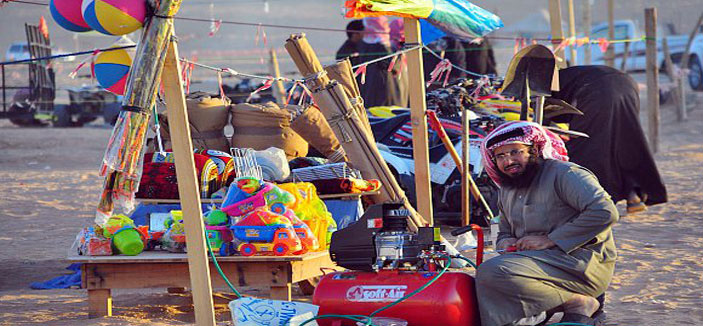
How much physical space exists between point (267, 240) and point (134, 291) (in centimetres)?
164

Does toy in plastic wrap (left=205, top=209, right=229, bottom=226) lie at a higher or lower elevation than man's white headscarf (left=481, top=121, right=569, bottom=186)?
lower

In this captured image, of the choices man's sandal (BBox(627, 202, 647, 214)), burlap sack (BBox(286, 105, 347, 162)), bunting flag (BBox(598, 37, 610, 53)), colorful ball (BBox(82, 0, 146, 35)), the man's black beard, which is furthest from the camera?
bunting flag (BBox(598, 37, 610, 53))

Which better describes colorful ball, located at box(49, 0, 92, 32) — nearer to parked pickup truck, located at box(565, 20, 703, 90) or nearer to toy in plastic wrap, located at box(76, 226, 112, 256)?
toy in plastic wrap, located at box(76, 226, 112, 256)

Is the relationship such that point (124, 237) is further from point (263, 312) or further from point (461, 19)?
point (461, 19)

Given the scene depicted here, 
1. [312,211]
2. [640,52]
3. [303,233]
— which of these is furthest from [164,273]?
[640,52]

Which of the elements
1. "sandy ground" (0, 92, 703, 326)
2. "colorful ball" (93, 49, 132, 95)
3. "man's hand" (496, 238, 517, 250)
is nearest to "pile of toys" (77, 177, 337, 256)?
"sandy ground" (0, 92, 703, 326)

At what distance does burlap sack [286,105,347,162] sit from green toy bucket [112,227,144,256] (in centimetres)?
240

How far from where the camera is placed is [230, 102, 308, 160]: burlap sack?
8.08m

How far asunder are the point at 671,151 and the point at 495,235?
1159 centimetres

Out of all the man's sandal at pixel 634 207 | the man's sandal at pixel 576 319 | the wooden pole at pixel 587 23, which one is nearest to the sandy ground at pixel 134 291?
the man's sandal at pixel 634 207

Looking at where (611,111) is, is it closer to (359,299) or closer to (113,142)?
(359,299)

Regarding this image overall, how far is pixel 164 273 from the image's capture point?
232 inches

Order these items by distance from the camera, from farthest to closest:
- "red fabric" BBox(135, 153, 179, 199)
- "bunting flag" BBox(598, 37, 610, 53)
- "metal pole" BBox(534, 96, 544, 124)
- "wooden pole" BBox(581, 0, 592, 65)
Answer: "wooden pole" BBox(581, 0, 592, 65) < "bunting flag" BBox(598, 37, 610, 53) < "metal pole" BBox(534, 96, 544, 124) < "red fabric" BBox(135, 153, 179, 199)

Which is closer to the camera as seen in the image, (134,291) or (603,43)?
(134,291)
